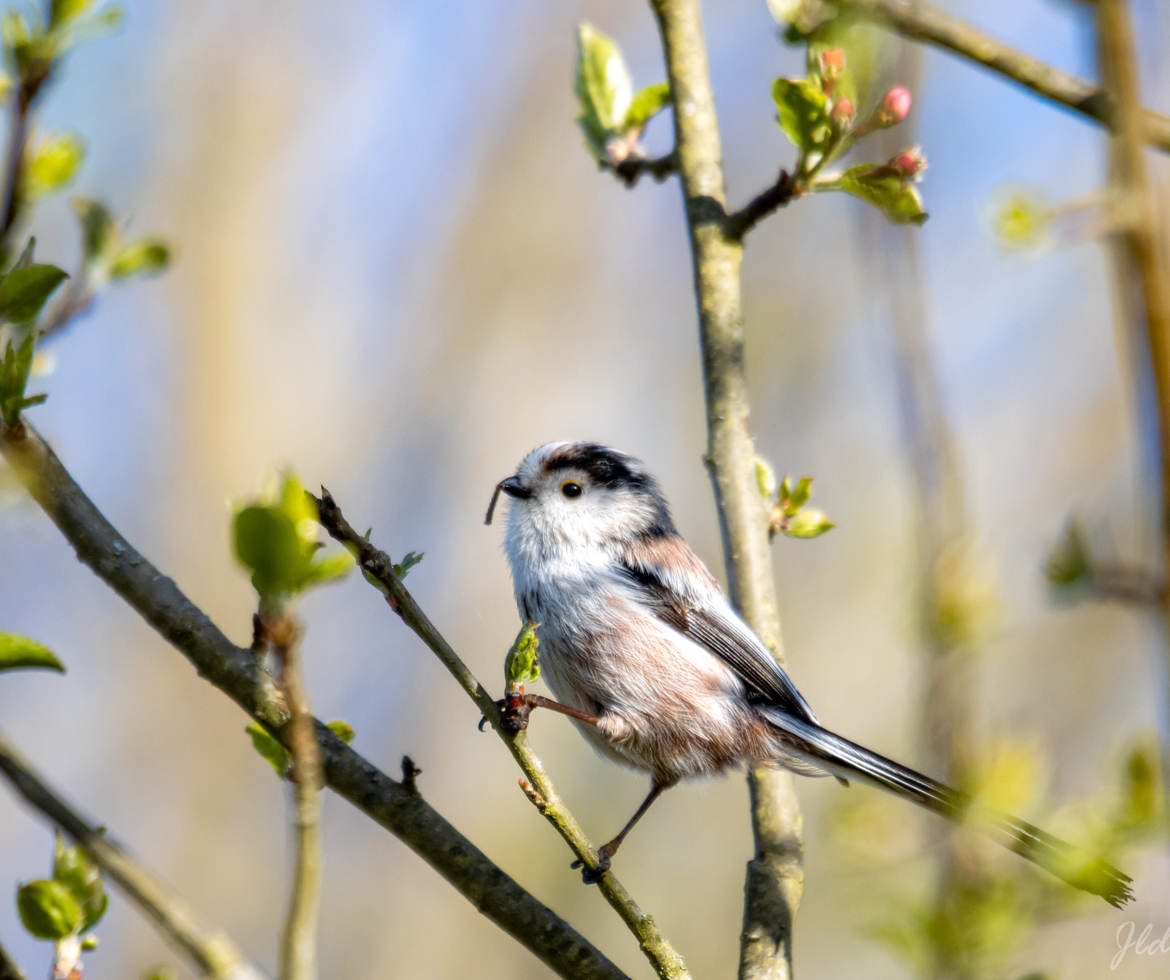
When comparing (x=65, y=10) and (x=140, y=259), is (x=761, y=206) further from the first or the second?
(x=65, y=10)

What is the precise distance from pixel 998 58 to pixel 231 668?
158cm

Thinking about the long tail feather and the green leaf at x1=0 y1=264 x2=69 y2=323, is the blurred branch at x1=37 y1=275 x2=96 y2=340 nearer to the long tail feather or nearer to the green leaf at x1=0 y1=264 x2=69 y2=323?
the green leaf at x1=0 y1=264 x2=69 y2=323

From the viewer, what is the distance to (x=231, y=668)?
138 cm

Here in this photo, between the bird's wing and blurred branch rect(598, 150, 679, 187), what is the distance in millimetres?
948

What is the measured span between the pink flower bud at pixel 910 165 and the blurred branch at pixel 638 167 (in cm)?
67

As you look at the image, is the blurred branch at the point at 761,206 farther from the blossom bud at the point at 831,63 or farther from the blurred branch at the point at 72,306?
the blurred branch at the point at 72,306

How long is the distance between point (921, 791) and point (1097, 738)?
4264mm

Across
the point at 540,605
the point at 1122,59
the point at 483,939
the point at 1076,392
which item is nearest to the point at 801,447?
the point at 1076,392

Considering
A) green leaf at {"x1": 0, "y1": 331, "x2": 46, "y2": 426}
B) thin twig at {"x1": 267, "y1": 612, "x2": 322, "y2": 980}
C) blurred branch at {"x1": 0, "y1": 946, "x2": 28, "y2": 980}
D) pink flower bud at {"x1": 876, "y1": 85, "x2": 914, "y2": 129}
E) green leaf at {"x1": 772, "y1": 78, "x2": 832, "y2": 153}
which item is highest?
pink flower bud at {"x1": 876, "y1": 85, "x2": 914, "y2": 129}

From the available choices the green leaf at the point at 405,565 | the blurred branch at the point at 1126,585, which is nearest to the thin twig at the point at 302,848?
Answer: the green leaf at the point at 405,565

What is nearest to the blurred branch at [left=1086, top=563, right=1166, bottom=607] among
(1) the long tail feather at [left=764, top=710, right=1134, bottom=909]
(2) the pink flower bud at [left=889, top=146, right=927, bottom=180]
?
(1) the long tail feather at [left=764, top=710, right=1134, bottom=909]

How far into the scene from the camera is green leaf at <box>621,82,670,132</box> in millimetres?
2541

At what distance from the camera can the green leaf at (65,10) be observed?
50.8 inches

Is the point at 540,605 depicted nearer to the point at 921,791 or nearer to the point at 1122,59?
the point at 921,791
